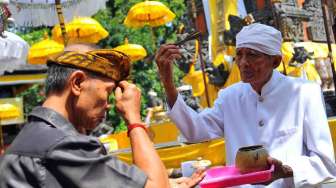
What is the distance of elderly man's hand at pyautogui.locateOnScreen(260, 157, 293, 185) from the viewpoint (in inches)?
84.4

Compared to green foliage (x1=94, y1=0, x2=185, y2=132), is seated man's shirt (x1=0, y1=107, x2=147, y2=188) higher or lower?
higher

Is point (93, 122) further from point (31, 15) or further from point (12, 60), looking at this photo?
point (31, 15)

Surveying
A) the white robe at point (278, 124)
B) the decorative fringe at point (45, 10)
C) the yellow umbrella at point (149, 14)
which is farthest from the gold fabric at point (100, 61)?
the yellow umbrella at point (149, 14)

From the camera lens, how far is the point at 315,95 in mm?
2494

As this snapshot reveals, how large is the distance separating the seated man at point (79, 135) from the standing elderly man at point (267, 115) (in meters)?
0.84

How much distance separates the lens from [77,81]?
4.95 ft

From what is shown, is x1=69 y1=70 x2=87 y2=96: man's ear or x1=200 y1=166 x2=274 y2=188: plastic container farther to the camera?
x1=200 y1=166 x2=274 y2=188: plastic container

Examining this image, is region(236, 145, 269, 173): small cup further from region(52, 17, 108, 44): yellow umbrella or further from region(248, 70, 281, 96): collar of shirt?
region(52, 17, 108, 44): yellow umbrella

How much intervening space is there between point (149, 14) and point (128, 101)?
11.1m

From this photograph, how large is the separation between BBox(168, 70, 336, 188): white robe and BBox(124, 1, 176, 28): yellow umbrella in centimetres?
948

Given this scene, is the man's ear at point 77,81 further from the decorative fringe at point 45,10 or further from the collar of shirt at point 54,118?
the decorative fringe at point 45,10

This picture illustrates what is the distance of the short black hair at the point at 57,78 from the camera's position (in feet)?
4.94

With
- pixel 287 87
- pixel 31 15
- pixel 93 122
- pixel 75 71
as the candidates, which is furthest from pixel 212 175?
pixel 31 15

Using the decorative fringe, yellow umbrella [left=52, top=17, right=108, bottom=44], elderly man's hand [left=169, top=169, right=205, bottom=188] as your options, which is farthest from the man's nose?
yellow umbrella [left=52, top=17, right=108, bottom=44]
